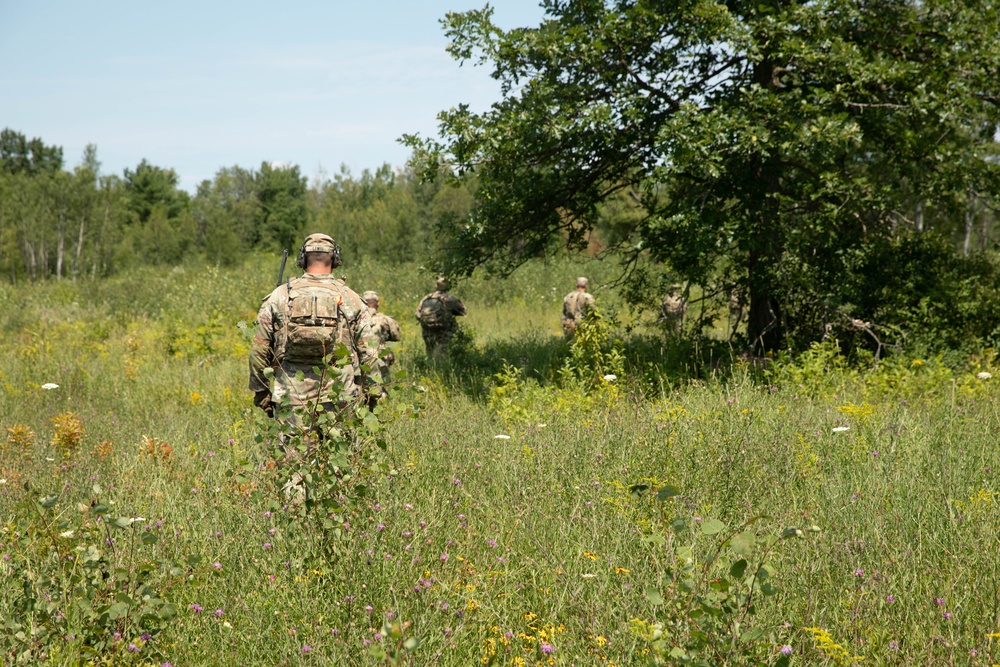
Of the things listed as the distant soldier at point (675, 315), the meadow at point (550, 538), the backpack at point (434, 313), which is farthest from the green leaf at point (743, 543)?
the backpack at point (434, 313)

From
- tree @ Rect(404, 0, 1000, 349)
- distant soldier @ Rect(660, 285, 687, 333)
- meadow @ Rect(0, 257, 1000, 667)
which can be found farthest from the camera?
distant soldier @ Rect(660, 285, 687, 333)

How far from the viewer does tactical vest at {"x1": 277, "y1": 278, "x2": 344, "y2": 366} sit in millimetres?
5301

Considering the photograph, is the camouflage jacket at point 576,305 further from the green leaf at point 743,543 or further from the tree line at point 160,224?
the tree line at point 160,224

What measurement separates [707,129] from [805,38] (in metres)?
1.83

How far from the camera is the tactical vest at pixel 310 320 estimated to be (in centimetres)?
530

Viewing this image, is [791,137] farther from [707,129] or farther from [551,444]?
[551,444]

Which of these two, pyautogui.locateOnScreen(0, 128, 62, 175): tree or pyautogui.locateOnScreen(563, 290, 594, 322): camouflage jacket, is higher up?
pyautogui.locateOnScreen(0, 128, 62, 175): tree

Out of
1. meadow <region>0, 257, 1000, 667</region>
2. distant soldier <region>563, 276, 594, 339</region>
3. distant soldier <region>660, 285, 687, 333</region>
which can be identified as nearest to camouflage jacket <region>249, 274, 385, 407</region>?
meadow <region>0, 257, 1000, 667</region>

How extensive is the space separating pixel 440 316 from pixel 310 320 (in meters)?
6.84

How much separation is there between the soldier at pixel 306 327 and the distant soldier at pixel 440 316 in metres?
6.53

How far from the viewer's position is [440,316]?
39.8ft

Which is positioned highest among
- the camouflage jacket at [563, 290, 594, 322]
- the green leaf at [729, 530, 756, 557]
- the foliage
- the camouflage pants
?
the camouflage jacket at [563, 290, 594, 322]

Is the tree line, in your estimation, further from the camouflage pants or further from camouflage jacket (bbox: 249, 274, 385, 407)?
camouflage jacket (bbox: 249, 274, 385, 407)

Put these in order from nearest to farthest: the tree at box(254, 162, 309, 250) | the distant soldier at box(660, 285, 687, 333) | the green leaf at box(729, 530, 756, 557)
A: the green leaf at box(729, 530, 756, 557)
the distant soldier at box(660, 285, 687, 333)
the tree at box(254, 162, 309, 250)
